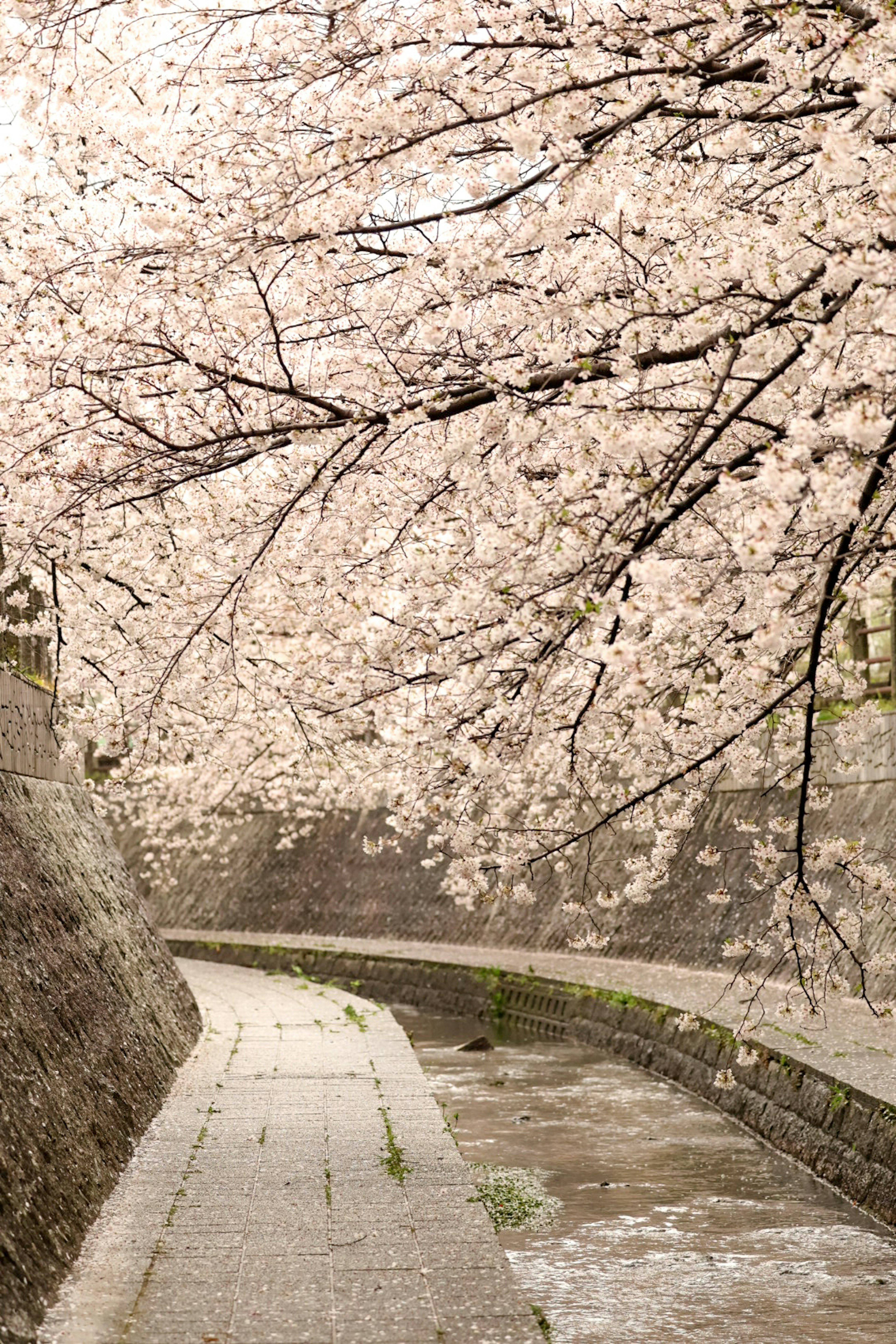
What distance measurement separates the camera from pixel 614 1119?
11.5m

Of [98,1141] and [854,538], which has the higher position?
[854,538]

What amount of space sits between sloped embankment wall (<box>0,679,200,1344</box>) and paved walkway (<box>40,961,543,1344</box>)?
172 millimetres

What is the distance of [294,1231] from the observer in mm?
6570

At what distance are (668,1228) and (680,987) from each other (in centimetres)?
682

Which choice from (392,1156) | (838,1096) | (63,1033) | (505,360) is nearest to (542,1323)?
(392,1156)

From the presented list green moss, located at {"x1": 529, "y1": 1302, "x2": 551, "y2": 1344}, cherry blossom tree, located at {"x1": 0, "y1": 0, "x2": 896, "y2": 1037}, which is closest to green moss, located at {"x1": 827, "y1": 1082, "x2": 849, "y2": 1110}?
cherry blossom tree, located at {"x1": 0, "y1": 0, "x2": 896, "y2": 1037}

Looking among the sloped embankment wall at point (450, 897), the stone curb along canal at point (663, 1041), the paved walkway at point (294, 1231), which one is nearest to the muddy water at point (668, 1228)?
the stone curb along canal at point (663, 1041)

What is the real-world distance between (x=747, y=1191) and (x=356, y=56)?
6.47m

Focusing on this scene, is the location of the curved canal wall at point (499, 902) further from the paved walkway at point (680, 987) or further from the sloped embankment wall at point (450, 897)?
the paved walkway at point (680, 987)

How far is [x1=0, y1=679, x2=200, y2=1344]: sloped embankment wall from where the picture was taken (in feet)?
18.5

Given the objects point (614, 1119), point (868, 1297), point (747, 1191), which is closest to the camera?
point (868, 1297)

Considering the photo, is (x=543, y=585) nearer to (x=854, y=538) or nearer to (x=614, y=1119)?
(x=854, y=538)

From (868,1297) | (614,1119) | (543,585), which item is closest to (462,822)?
(543,585)

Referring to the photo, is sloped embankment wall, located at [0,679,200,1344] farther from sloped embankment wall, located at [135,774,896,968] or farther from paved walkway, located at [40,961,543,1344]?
sloped embankment wall, located at [135,774,896,968]
